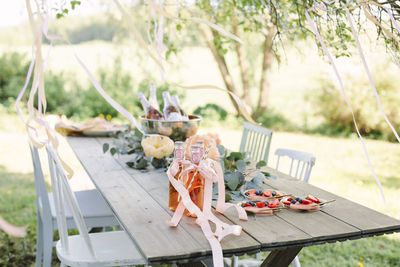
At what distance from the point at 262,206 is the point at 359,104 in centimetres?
628

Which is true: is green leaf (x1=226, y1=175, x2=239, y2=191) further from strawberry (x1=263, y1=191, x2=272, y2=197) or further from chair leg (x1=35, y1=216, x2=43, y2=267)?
chair leg (x1=35, y1=216, x2=43, y2=267)

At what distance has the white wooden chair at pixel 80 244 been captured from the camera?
156cm

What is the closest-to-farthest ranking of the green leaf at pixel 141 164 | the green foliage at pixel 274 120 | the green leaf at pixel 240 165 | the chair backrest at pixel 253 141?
the green leaf at pixel 240 165 → the green leaf at pixel 141 164 → the chair backrest at pixel 253 141 → the green foliage at pixel 274 120

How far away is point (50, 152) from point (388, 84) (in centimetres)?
649

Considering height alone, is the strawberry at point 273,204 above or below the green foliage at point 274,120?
above

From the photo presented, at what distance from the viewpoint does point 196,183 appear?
1.39 metres

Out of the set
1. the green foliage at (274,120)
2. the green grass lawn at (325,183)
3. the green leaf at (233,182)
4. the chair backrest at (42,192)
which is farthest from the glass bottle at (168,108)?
the green foliage at (274,120)

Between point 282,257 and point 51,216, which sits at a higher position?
point 282,257

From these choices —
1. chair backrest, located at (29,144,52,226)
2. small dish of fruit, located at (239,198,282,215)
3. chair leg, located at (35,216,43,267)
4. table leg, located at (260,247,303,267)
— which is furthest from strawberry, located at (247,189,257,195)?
chair leg, located at (35,216,43,267)

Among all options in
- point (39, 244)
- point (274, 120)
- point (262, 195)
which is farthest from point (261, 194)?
point (274, 120)

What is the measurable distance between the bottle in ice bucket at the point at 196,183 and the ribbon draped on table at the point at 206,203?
0.02 m

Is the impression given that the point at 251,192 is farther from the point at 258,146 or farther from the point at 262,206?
the point at 258,146

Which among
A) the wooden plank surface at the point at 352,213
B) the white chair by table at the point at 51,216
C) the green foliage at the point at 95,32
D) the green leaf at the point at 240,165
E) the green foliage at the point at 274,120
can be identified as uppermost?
the green foliage at the point at 95,32

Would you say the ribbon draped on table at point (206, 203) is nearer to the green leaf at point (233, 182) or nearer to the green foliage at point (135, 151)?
the green leaf at point (233, 182)
